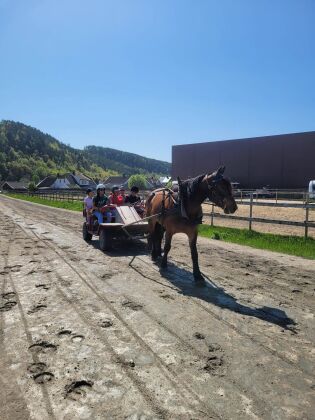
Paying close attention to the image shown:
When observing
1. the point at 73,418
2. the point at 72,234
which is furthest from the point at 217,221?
the point at 73,418

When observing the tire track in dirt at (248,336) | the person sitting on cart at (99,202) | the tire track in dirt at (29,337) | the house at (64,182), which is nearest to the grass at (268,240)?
the person sitting on cart at (99,202)

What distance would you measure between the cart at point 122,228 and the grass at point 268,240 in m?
3.71

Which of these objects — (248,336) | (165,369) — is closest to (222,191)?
(248,336)

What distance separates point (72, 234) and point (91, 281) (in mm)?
6531

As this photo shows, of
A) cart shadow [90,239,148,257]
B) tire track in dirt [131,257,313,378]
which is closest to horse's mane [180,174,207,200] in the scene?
tire track in dirt [131,257,313,378]

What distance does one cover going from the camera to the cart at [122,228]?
873cm

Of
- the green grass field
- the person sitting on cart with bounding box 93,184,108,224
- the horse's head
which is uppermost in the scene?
the horse's head

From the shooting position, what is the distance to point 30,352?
139 inches

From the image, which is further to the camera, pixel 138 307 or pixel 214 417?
pixel 138 307

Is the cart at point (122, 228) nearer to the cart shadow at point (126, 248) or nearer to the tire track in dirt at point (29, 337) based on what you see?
the cart shadow at point (126, 248)

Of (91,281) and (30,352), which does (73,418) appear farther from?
(91,281)

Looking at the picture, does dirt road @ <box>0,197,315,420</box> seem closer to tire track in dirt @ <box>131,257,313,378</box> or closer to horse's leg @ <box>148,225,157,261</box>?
tire track in dirt @ <box>131,257,313,378</box>

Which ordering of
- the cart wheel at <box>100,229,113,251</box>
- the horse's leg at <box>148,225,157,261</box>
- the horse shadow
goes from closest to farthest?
the horse shadow
the horse's leg at <box>148,225,157,261</box>
the cart wheel at <box>100,229,113,251</box>

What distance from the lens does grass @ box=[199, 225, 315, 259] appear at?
9414 mm
